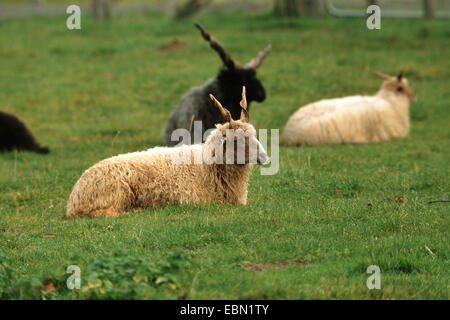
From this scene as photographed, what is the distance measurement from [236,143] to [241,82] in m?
4.22

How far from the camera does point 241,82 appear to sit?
11711 mm

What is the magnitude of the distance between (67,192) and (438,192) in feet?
15.7

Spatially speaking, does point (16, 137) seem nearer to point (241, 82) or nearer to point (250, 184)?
point (241, 82)

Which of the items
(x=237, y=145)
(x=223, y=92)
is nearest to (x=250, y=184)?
(x=237, y=145)

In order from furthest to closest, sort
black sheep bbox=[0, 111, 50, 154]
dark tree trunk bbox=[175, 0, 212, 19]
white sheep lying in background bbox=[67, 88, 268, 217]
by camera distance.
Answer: dark tree trunk bbox=[175, 0, 212, 19], black sheep bbox=[0, 111, 50, 154], white sheep lying in background bbox=[67, 88, 268, 217]

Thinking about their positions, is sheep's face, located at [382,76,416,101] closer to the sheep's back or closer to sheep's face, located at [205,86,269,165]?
the sheep's back

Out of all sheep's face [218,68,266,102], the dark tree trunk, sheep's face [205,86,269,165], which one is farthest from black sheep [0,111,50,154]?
the dark tree trunk

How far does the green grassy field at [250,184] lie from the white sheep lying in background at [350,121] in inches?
23.5

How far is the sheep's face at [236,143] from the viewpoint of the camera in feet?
24.7

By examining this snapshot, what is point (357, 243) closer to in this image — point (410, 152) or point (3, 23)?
point (410, 152)

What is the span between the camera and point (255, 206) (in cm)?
776

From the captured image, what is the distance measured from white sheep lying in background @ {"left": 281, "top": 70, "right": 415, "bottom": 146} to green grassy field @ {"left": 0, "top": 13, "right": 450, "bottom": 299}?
60 centimetres

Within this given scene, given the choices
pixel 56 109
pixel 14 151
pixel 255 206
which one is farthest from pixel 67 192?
pixel 56 109

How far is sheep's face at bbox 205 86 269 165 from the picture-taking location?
7523mm
